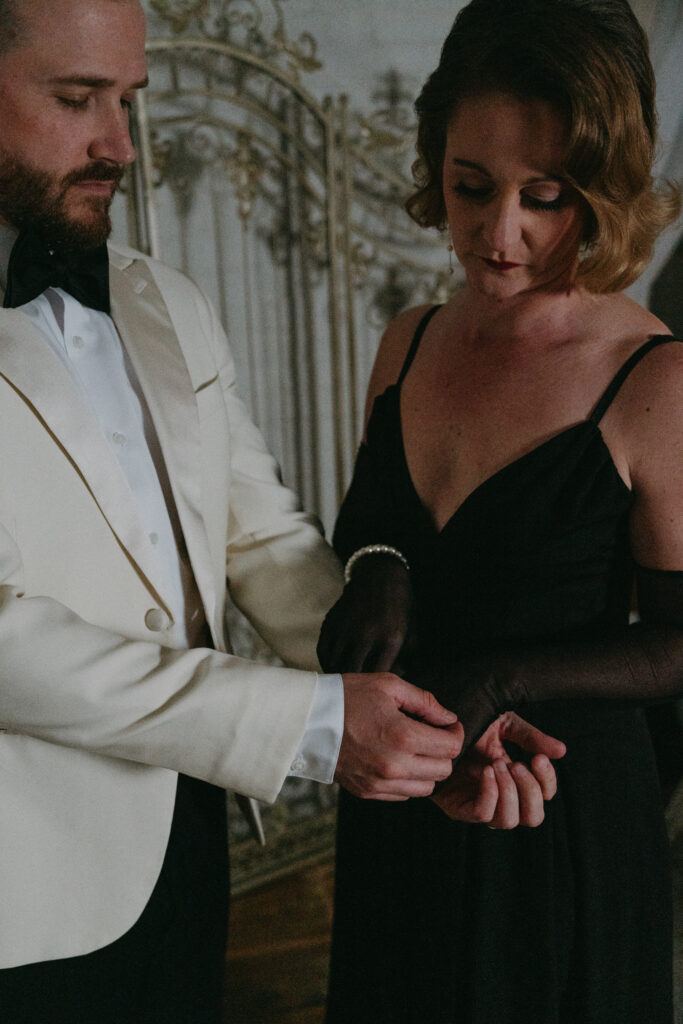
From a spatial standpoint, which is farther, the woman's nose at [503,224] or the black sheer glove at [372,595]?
the black sheer glove at [372,595]

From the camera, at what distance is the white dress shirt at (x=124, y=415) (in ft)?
4.31

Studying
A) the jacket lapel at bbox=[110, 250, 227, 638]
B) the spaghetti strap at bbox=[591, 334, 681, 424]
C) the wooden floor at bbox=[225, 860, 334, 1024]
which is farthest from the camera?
the wooden floor at bbox=[225, 860, 334, 1024]

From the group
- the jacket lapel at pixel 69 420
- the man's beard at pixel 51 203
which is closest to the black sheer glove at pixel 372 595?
the jacket lapel at pixel 69 420

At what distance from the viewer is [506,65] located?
121 centimetres

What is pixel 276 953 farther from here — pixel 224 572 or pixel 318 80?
pixel 318 80

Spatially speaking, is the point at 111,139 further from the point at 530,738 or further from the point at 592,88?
the point at 530,738

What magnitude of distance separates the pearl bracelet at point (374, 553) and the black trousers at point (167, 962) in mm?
422

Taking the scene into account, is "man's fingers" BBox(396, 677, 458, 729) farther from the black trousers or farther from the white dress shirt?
the black trousers

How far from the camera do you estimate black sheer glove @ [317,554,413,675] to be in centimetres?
132

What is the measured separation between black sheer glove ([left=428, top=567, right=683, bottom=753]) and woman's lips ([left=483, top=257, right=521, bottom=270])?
18.5 inches

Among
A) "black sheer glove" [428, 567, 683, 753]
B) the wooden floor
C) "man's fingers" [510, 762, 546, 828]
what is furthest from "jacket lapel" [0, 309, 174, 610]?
the wooden floor

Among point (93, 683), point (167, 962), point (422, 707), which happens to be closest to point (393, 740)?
point (422, 707)

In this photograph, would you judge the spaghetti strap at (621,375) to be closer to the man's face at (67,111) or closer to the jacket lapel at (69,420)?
the jacket lapel at (69,420)

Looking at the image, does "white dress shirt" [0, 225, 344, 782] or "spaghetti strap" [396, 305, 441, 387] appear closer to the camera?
"white dress shirt" [0, 225, 344, 782]
